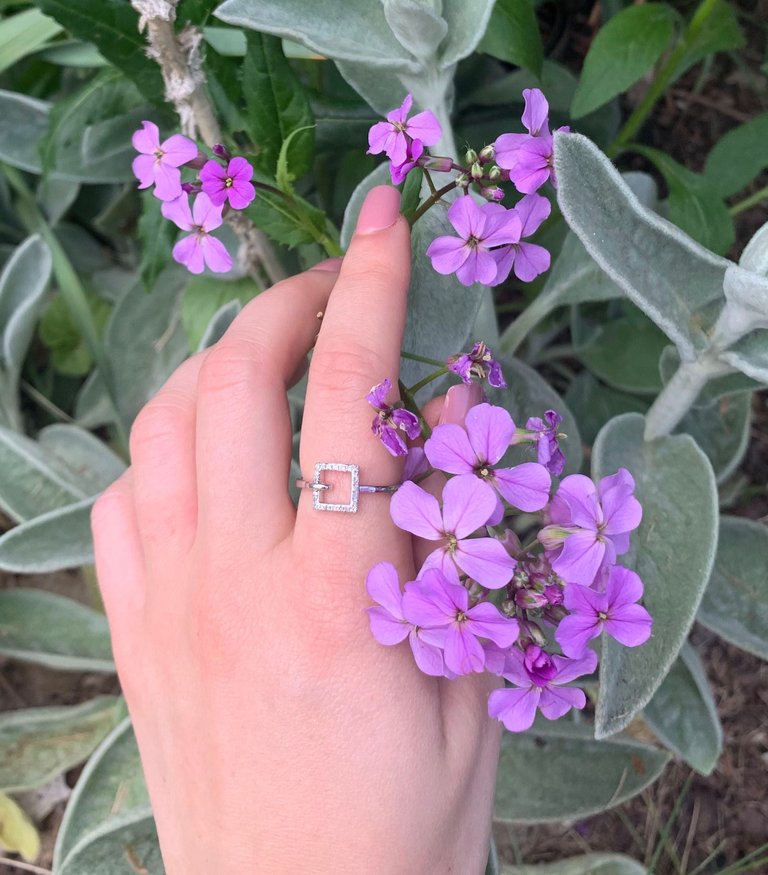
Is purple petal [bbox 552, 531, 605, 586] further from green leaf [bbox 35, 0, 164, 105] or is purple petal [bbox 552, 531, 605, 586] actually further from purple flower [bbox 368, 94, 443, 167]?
green leaf [bbox 35, 0, 164, 105]

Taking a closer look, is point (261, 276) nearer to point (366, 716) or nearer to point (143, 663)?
point (143, 663)

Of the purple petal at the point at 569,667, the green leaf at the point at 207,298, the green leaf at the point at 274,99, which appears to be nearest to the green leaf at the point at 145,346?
the green leaf at the point at 207,298

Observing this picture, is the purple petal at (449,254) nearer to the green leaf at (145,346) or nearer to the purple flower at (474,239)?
the purple flower at (474,239)

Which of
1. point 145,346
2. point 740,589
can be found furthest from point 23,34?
point 740,589

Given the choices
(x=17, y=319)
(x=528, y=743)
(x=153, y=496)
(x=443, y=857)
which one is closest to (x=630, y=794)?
(x=528, y=743)

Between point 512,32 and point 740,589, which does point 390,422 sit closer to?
point 512,32

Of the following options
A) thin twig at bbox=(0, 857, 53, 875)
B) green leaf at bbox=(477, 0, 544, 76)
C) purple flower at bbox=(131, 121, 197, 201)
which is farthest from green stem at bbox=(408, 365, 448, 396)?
thin twig at bbox=(0, 857, 53, 875)
